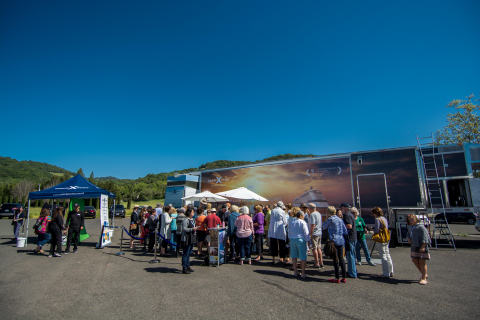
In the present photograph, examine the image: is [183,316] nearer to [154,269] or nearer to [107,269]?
[154,269]

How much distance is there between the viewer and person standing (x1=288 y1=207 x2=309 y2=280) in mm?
5762

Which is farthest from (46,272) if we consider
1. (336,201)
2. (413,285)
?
(336,201)

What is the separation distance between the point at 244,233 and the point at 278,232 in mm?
1031

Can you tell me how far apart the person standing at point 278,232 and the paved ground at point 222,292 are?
54cm

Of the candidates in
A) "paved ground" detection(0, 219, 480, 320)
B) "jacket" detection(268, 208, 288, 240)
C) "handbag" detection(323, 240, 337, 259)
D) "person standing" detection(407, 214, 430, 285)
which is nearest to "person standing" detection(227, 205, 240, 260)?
"paved ground" detection(0, 219, 480, 320)

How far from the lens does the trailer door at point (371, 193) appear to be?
38.7 feet

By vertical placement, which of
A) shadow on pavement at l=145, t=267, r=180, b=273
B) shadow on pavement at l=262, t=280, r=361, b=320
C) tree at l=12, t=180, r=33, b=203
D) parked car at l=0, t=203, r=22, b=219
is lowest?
shadow on pavement at l=262, t=280, r=361, b=320

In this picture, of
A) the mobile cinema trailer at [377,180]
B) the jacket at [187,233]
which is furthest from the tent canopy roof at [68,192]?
the mobile cinema trailer at [377,180]

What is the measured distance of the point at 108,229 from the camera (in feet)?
33.9

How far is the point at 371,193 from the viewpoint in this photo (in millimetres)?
12383

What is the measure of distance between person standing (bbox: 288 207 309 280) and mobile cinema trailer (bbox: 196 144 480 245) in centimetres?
671

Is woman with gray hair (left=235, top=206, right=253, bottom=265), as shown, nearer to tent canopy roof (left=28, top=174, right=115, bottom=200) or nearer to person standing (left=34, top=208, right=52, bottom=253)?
person standing (left=34, top=208, right=52, bottom=253)

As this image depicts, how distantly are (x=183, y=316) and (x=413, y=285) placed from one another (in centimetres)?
497

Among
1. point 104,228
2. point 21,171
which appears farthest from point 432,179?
point 21,171
